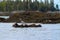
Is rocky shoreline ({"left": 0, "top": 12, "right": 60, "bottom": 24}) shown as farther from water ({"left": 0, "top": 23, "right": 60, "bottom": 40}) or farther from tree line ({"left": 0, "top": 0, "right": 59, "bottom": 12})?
water ({"left": 0, "top": 23, "right": 60, "bottom": 40})

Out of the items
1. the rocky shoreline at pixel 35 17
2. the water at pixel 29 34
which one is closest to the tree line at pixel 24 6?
the rocky shoreline at pixel 35 17

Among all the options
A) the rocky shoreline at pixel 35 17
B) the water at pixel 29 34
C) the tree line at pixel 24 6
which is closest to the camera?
the water at pixel 29 34

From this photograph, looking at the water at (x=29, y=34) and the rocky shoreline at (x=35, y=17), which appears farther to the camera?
the rocky shoreline at (x=35, y=17)

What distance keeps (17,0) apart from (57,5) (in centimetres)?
1397

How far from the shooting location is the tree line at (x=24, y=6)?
2926 inches

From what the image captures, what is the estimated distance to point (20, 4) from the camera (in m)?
79.7

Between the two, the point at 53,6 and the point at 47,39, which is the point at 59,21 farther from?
the point at 47,39

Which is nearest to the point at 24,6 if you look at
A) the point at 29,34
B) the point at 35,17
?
the point at 35,17

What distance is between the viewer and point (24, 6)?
7850 centimetres

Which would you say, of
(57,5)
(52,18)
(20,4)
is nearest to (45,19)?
(52,18)

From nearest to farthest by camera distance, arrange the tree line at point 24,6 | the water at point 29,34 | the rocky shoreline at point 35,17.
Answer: the water at point 29,34
the rocky shoreline at point 35,17
the tree line at point 24,6

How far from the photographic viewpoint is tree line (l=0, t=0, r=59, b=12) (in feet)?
244

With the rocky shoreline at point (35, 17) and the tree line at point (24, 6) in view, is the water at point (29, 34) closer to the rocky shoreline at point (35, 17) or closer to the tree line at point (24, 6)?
the rocky shoreline at point (35, 17)

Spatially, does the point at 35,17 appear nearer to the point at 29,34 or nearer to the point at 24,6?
the point at 24,6
